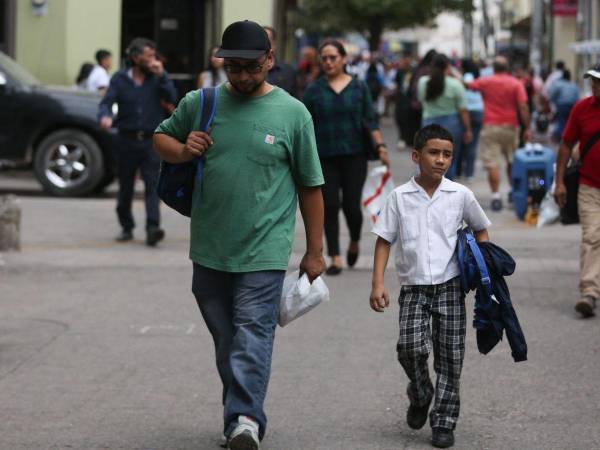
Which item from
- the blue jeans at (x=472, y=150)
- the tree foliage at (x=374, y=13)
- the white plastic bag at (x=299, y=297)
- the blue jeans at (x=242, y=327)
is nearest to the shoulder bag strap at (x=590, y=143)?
the white plastic bag at (x=299, y=297)

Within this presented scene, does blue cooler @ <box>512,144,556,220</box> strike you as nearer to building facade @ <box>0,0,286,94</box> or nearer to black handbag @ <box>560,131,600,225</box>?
black handbag @ <box>560,131,600,225</box>

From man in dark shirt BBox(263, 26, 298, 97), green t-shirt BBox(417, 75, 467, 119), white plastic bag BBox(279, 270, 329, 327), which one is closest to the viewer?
white plastic bag BBox(279, 270, 329, 327)

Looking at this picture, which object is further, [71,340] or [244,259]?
[71,340]

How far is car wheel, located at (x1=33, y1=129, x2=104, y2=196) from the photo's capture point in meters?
17.7

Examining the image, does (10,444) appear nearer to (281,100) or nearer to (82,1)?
(281,100)

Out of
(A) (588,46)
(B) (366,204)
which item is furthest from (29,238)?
(A) (588,46)

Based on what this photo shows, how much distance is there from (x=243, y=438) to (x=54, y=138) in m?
12.4

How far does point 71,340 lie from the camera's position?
894 centimetres

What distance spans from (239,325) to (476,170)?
17.9 metres

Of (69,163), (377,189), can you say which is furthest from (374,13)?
(377,189)

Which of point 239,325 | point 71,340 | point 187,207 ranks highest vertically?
point 187,207

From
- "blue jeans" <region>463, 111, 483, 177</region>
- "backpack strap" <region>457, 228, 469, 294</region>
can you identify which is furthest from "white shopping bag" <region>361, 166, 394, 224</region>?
"blue jeans" <region>463, 111, 483, 177</region>

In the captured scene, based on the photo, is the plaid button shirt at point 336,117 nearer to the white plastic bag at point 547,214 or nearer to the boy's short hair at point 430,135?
the white plastic bag at point 547,214

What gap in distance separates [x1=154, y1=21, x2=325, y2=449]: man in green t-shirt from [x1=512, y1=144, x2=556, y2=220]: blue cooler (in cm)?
1006
